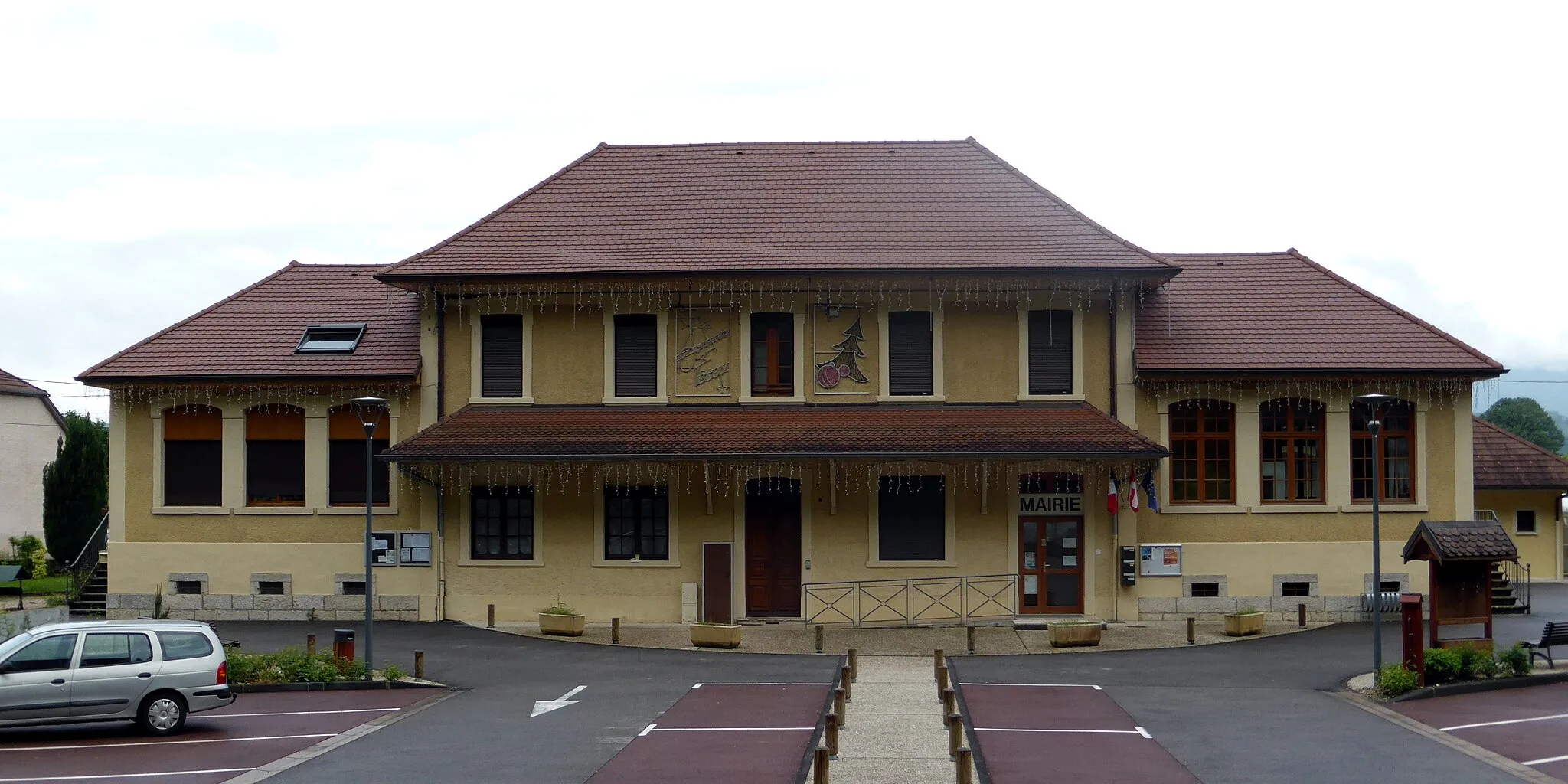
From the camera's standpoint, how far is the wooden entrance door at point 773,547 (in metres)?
29.2

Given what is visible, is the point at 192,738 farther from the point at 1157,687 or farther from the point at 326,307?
the point at 326,307

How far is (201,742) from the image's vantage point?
17.2 meters

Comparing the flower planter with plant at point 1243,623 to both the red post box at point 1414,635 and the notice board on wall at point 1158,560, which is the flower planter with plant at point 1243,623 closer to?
the notice board on wall at point 1158,560

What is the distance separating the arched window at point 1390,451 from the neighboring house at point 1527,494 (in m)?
8.98

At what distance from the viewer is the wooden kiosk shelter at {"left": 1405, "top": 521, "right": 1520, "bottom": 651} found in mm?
22750

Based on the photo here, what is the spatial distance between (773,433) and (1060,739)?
12.3 meters

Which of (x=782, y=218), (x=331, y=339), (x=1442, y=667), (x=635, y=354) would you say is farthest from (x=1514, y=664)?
(x=331, y=339)

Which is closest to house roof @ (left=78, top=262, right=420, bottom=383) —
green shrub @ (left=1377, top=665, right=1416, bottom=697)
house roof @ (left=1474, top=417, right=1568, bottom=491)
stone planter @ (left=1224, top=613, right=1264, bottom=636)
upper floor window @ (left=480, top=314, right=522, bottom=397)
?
upper floor window @ (left=480, top=314, right=522, bottom=397)

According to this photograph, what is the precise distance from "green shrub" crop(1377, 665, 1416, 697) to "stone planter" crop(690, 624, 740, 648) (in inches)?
424

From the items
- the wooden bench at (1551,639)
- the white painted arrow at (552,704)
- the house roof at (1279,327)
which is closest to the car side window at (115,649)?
the white painted arrow at (552,704)

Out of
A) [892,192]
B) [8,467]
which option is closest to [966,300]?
[892,192]

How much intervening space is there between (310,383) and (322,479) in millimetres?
2082

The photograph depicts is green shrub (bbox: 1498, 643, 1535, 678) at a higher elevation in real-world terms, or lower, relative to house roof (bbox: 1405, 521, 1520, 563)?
lower

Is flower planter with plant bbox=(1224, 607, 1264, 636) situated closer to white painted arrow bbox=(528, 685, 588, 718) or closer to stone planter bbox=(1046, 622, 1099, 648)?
stone planter bbox=(1046, 622, 1099, 648)
